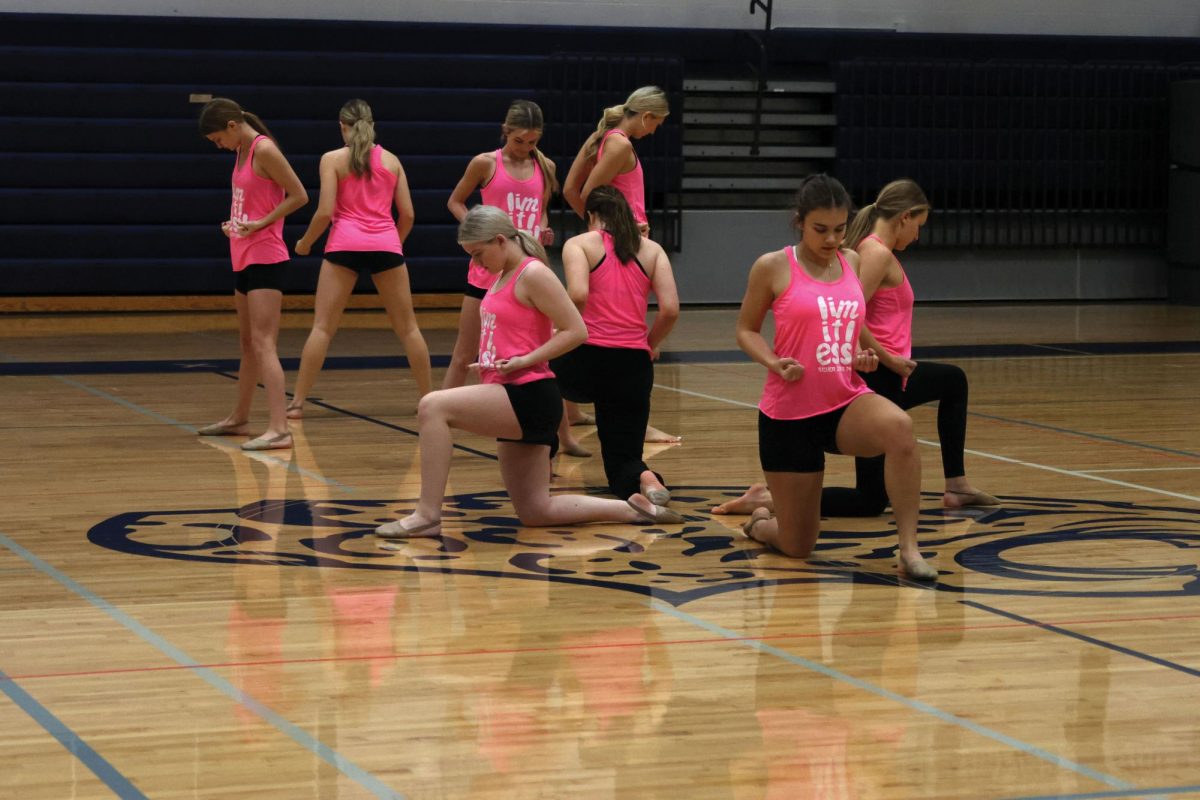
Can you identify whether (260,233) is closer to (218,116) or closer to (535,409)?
(218,116)

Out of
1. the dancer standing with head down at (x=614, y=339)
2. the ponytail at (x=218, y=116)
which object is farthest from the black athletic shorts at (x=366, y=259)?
the dancer standing with head down at (x=614, y=339)

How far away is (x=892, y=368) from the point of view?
545 cm

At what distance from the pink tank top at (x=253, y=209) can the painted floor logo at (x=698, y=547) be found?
166cm

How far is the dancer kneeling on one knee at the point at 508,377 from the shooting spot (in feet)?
16.8

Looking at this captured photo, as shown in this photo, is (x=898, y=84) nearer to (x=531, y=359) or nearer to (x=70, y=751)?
(x=531, y=359)

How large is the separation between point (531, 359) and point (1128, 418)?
12.8 ft

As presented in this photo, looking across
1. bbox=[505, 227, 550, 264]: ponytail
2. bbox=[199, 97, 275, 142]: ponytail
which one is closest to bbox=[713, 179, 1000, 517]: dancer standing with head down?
bbox=[505, 227, 550, 264]: ponytail

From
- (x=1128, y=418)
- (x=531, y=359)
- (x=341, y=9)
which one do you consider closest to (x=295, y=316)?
(x=341, y=9)

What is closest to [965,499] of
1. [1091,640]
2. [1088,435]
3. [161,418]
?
[1091,640]

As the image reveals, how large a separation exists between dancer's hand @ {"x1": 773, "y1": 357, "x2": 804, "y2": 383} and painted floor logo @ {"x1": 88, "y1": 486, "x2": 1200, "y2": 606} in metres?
0.53

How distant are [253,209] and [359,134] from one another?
62 cm

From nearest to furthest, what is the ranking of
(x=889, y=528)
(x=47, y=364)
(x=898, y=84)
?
(x=889, y=528) < (x=47, y=364) < (x=898, y=84)

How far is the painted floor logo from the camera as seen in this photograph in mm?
4688

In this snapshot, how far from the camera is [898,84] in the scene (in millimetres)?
14969
